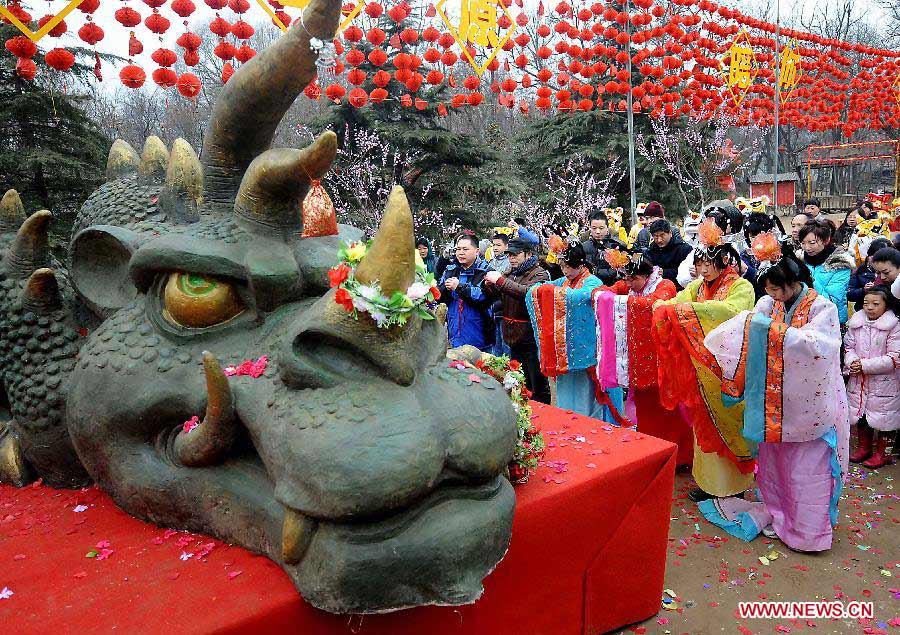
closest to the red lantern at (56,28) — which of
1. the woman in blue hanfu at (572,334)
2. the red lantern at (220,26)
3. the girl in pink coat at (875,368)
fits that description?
the red lantern at (220,26)

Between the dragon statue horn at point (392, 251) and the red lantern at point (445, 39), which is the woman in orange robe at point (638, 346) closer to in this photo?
the dragon statue horn at point (392, 251)

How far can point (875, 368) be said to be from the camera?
576 centimetres

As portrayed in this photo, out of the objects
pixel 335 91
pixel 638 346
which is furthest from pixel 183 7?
pixel 638 346

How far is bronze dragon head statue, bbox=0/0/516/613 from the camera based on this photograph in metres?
1.87

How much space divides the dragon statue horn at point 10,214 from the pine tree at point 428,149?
11.9m

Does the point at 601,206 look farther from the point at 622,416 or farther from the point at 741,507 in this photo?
the point at 741,507

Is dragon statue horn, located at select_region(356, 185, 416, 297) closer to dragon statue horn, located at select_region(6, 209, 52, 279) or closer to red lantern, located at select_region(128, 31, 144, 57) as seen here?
dragon statue horn, located at select_region(6, 209, 52, 279)

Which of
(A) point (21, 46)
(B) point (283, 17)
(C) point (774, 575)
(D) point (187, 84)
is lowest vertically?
(C) point (774, 575)

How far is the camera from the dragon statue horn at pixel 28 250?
2732mm

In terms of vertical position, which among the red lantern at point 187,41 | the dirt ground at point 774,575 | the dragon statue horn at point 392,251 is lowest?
the dirt ground at point 774,575

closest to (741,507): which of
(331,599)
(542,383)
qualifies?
(542,383)

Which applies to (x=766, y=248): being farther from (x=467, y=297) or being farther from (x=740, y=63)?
(x=740, y=63)

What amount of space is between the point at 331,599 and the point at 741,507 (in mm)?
3810

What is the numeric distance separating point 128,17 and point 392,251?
5400 millimetres
